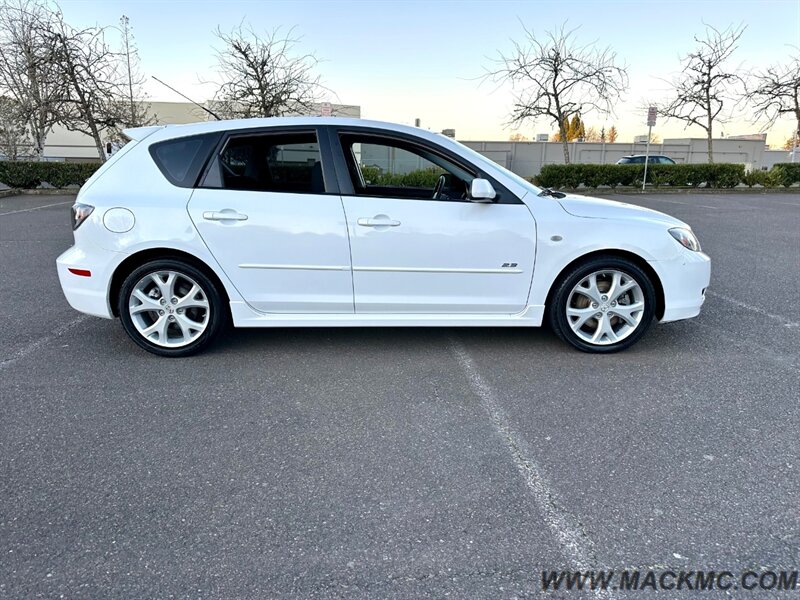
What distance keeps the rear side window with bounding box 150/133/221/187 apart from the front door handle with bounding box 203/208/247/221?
0.86ft

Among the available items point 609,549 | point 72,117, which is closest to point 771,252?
point 609,549

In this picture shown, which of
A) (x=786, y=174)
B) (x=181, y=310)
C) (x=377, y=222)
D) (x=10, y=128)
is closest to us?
(x=377, y=222)

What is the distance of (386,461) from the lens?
108 inches

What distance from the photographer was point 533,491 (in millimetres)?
2494

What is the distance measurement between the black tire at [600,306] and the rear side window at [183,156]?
8.95 ft

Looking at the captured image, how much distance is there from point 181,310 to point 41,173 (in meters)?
16.9

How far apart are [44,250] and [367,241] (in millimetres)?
6527

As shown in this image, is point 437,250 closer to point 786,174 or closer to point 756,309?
point 756,309

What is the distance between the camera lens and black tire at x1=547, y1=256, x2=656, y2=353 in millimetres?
4008

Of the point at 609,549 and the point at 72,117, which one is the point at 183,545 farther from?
the point at 72,117

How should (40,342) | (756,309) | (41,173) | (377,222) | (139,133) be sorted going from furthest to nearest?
(41,173) < (756,309) < (40,342) < (139,133) < (377,222)

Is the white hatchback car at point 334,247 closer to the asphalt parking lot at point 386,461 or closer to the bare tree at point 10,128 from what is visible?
the asphalt parking lot at point 386,461

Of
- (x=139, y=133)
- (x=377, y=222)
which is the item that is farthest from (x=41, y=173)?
(x=377, y=222)

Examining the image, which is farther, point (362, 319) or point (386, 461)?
point (362, 319)
